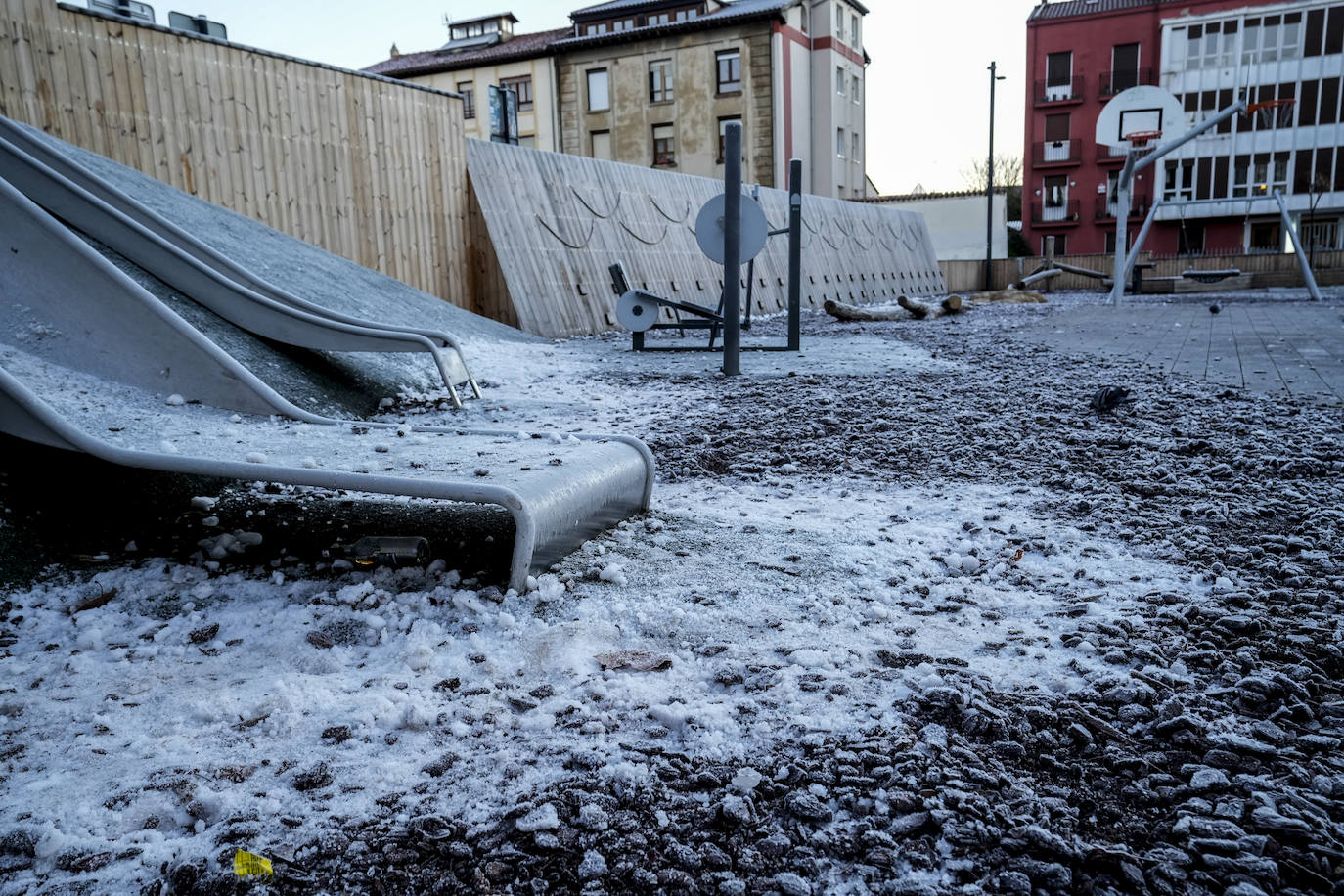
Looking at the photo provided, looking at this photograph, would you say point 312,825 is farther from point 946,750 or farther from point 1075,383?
point 1075,383

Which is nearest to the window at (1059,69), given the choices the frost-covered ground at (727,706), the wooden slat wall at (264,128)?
the wooden slat wall at (264,128)

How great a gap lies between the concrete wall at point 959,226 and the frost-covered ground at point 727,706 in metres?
39.8

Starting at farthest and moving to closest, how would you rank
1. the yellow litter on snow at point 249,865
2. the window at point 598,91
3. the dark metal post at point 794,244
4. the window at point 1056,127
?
1. the window at point 1056,127
2. the window at point 598,91
3. the dark metal post at point 794,244
4. the yellow litter on snow at point 249,865

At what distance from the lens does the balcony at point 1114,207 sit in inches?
1534

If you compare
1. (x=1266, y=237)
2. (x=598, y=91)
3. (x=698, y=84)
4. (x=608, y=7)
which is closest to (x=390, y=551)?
(x=698, y=84)

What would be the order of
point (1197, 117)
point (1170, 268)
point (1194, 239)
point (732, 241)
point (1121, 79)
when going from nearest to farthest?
point (732, 241) < point (1170, 268) < point (1197, 117) < point (1194, 239) < point (1121, 79)

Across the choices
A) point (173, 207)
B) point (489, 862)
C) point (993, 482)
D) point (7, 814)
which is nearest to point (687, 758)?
point (489, 862)

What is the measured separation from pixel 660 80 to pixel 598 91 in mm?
2879

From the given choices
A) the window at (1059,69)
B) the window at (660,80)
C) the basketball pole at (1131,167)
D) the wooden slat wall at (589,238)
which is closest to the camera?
the wooden slat wall at (589,238)

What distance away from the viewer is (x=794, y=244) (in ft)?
29.5

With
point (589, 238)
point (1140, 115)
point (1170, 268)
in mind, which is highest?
point (1140, 115)

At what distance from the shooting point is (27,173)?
5434 millimetres

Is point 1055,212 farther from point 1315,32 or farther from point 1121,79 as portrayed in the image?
point 1315,32

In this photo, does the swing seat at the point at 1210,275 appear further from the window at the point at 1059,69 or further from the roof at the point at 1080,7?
the roof at the point at 1080,7
